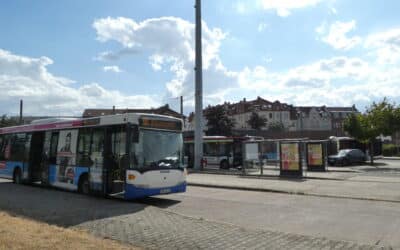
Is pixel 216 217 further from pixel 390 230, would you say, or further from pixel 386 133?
pixel 386 133

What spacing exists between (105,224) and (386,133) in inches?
1441

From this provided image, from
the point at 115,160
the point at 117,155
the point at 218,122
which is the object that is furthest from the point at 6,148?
the point at 218,122

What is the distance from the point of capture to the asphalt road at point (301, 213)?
870cm

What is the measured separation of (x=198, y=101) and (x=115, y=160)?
20.5m

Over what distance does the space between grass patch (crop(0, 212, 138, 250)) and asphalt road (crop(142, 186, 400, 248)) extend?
3.69m

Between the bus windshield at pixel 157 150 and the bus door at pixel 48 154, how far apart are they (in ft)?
19.2

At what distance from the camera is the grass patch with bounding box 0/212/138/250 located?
662 centimetres

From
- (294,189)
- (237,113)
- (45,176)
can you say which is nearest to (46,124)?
(45,176)

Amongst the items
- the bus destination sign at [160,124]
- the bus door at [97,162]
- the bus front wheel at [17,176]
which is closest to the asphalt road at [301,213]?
the bus door at [97,162]

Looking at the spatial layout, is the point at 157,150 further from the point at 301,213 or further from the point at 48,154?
the point at 48,154

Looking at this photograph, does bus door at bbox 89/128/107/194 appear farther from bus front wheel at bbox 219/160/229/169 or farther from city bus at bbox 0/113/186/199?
bus front wheel at bbox 219/160/229/169

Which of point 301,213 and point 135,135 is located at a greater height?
point 135,135

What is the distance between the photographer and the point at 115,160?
13.4 m

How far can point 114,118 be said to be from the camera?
45.7 ft
